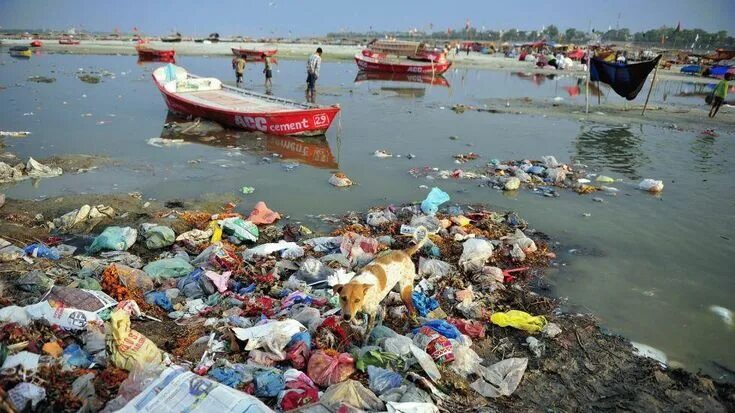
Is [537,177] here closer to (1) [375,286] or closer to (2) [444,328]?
(2) [444,328]

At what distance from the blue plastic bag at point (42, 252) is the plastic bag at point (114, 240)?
0.37 metres

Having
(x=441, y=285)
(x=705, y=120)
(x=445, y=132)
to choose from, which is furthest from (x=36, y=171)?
(x=705, y=120)

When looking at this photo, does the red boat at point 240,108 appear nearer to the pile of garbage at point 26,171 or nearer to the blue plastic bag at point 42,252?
the pile of garbage at point 26,171

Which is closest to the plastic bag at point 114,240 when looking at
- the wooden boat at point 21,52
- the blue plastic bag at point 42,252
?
the blue plastic bag at point 42,252

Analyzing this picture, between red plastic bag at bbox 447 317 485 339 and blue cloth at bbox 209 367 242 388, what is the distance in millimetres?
2096

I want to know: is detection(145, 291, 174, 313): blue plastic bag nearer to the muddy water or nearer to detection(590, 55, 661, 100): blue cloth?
the muddy water

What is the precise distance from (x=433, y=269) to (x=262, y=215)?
9.34 feet

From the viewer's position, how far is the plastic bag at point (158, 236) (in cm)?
565

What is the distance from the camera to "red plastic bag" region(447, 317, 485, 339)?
167 inches

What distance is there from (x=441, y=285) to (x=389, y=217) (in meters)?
1.96

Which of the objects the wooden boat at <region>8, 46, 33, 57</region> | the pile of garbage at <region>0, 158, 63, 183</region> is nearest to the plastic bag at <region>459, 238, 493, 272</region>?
the pile of garbage at <region>0, 158, 63, 183</region>

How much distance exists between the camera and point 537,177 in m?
9.33

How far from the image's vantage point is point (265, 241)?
20.1 feet

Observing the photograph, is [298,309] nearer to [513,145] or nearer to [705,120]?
[513,145]
